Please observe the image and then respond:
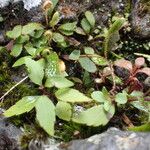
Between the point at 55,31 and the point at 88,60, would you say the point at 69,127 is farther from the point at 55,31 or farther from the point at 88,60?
the point at 55,31

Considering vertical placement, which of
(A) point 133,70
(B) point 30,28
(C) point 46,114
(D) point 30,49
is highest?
(B) point 30,28

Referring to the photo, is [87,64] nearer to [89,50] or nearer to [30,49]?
[89,50]

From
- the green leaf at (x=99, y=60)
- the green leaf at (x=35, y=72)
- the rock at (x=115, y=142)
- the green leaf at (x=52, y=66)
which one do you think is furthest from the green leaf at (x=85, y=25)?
the rock at (x=115, y=142)

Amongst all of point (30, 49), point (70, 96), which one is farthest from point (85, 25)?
point (70, 96)

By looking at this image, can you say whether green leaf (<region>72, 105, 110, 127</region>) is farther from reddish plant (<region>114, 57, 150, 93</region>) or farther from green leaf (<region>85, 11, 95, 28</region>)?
green leaf (<region>85, 11, 95, 28</region>)

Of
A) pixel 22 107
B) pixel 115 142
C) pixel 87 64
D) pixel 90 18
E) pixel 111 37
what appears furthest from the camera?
pixel 90 18

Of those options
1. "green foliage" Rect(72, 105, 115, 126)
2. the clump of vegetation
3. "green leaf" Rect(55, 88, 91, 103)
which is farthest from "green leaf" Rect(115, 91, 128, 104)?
"green leaf" Rect(55, 88, 91, 103)

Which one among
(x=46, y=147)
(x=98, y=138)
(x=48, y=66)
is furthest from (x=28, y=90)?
(x=98, y=138)
